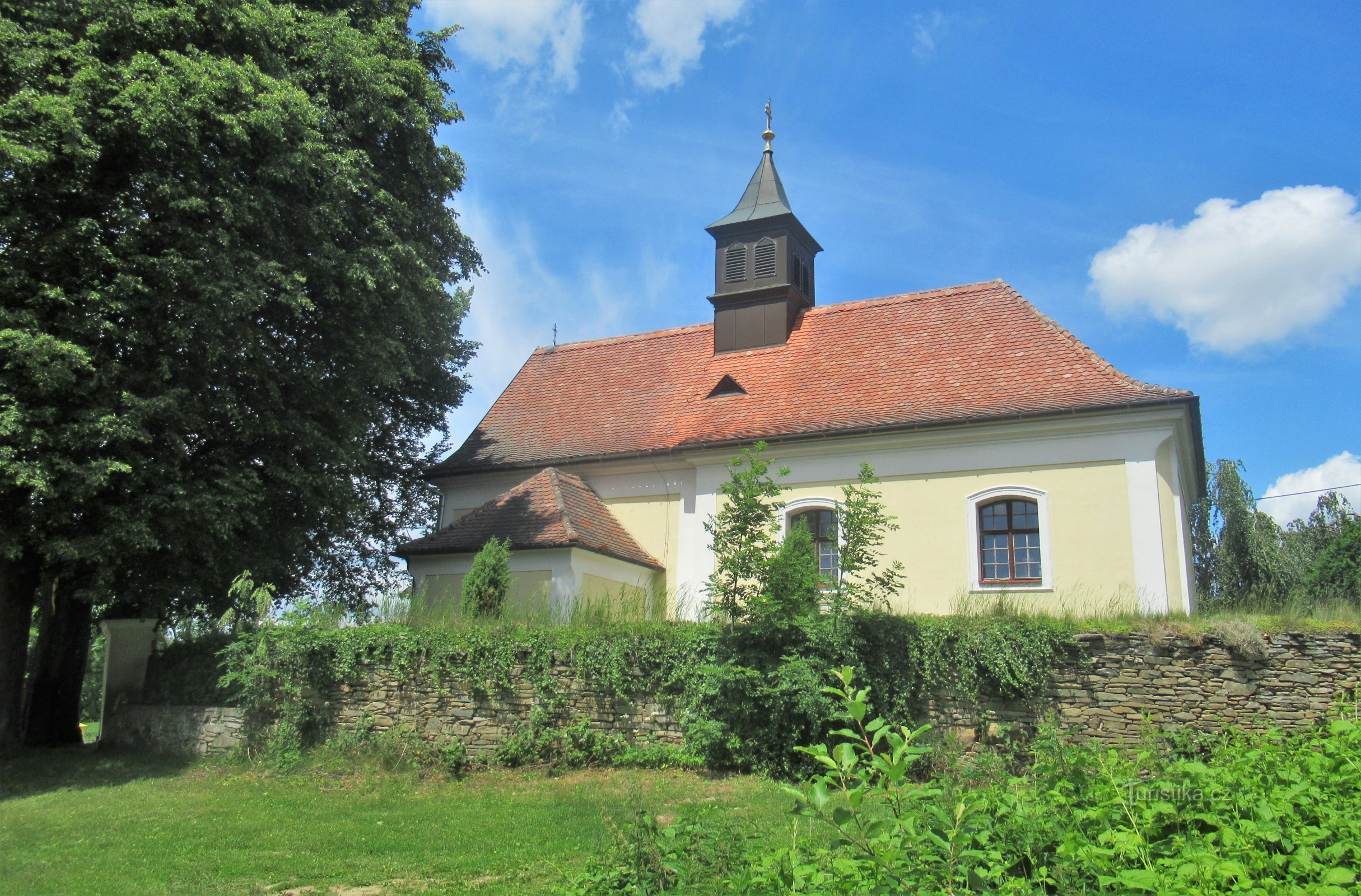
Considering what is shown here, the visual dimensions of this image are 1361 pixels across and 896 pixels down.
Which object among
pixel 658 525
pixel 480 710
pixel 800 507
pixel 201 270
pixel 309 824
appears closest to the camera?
pixel 309 824

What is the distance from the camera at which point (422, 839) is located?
9.08m

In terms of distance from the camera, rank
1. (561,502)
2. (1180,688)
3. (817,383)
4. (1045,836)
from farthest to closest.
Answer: (817,383) < (561,502) < (1180,688) < (1045,836)

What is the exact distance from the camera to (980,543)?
56.4ft

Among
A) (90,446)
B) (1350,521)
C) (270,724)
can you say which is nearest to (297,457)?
(90,446)

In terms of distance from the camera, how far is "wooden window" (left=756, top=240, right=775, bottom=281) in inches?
891

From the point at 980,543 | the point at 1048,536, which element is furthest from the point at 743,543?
the point at 1048,536

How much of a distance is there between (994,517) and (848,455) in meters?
2.97

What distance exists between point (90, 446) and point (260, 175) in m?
4.79

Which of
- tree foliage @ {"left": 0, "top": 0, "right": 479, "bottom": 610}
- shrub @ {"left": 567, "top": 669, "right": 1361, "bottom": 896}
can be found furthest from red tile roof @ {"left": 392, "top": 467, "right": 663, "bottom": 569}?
shrub @ {"left": 567, "top": 669, "right": 1361, "bottom": 896}

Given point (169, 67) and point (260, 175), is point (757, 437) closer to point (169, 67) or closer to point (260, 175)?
point (260, 175)

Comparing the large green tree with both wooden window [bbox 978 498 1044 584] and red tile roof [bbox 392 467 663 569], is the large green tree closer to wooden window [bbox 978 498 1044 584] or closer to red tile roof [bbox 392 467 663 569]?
red tile roof [bbox 392 467 663 569]

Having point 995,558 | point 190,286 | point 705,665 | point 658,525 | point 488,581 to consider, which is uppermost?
point 190,286

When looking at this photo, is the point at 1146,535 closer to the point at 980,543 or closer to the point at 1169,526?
the point at 1169,526

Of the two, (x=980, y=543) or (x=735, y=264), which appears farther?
(x=735, y=264)
